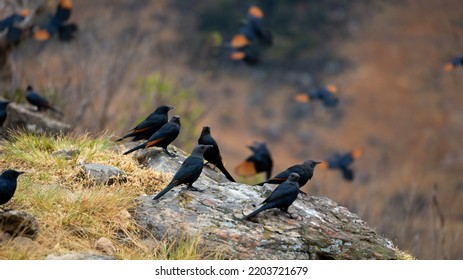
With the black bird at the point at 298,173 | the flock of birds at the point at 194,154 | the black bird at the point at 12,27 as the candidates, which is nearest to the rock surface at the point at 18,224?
the flock of birds at the point at 194,154

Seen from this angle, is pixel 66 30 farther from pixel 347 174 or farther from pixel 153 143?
pixel 153 143

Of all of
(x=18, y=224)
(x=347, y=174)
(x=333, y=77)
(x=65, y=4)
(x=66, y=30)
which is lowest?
(x=333, y=77)

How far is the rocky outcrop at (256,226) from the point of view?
6961 millimetres

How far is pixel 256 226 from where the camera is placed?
7191 millimetres

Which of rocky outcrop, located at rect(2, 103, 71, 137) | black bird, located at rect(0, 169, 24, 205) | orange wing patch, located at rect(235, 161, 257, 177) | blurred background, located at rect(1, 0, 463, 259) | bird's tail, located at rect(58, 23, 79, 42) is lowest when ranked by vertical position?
blurred background, located at rect(1, 0, 463, 259)

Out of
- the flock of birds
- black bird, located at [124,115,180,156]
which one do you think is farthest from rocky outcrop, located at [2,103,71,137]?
black bird, located at [124,115,180,156]

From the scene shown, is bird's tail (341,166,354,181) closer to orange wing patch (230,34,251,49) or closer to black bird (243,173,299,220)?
orange wing patch (230,34,251,49)

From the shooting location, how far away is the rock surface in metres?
6.44

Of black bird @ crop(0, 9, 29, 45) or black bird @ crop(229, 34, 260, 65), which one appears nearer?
black bird @ crop(0, 9, 29, 45)

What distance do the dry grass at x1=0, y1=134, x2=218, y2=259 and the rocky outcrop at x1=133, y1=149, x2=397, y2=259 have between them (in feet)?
0.52

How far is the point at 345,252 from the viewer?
23.5 ft

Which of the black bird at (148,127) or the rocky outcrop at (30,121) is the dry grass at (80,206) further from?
the rocky outcrop at (30,121)

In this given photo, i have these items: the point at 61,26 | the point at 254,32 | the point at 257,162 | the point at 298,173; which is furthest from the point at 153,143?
the point at 61,26

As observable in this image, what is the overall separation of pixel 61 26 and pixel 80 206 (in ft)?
27.6
